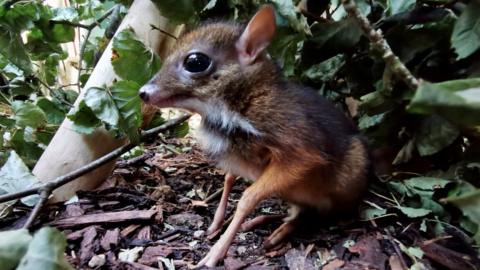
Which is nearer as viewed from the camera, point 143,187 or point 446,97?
point 446,97

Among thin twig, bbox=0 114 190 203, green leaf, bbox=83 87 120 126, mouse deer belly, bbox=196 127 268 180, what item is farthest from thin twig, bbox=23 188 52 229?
mouse deer belly, bbox=196 127 268 180

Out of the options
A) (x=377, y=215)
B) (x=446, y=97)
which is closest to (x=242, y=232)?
(x=377, y=215)

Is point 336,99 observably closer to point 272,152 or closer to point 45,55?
point 272,152

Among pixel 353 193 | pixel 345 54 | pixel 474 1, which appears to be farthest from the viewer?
pixel 345 54

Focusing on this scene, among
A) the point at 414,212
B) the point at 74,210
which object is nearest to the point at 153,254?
the point at 74,210

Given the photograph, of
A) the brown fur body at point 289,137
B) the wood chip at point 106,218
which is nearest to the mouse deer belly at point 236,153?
the brown fur body at point 289,137
